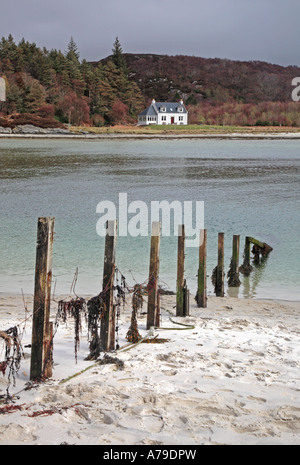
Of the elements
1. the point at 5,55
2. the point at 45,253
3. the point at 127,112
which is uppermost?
the point at 5,55

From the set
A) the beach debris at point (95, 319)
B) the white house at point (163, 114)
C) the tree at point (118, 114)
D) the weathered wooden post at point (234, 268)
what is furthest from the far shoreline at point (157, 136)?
the beach debris at point (95, 319)

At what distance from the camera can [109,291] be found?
663 centimetres

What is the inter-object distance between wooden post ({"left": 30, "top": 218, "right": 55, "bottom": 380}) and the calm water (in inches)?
221

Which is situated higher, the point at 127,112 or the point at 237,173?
the point at 127,112

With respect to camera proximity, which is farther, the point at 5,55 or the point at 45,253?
the point at 5,55

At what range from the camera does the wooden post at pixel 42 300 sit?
568cm

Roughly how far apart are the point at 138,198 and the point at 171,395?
2182 cm

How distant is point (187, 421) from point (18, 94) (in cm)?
10989

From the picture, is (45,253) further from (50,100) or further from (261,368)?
(50,100)

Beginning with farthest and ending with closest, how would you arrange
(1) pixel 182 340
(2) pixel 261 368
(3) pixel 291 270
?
(3) pixel 291 270 < (1) pixel 182 340 < (2) pixel 261 368

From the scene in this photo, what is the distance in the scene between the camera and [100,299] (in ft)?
21.6

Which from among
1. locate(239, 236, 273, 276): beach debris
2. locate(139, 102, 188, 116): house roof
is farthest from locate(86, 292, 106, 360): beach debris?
locate(139, 102, 188, 116): house roof

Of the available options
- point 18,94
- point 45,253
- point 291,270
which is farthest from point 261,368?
point 18,94

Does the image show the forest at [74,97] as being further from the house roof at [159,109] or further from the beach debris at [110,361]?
the beach debris at [110,361]
